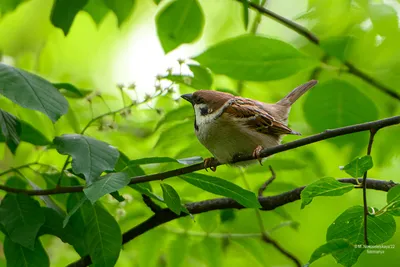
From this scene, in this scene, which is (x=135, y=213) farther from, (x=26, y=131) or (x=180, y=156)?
(x=26, y=131)

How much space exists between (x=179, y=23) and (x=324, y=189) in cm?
140

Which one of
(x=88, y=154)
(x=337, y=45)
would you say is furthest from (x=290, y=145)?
(x=337, y=45)

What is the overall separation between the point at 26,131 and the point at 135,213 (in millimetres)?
913

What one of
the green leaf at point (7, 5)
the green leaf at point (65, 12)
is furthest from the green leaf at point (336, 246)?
the green leaf at point (7, 5)

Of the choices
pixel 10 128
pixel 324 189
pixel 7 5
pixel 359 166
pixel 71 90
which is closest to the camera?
pixel 359 166

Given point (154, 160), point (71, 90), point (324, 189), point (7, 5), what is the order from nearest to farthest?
point (324, 189), point (154, 160), point (71, 90), point (7, 5)

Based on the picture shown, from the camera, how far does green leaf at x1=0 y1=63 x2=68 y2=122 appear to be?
7.12 feet

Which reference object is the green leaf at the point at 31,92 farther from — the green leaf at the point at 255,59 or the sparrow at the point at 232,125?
the sparrow at the point at 232,125

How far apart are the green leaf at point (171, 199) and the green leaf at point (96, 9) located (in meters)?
1.36

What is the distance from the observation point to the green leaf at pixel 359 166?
72.2 inches

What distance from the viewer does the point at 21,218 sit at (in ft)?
7.91

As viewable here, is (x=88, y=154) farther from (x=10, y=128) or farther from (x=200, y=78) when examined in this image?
(x=200, y=78)

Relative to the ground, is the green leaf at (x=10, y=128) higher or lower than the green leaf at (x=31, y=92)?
lower

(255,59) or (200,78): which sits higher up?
(255,59)
